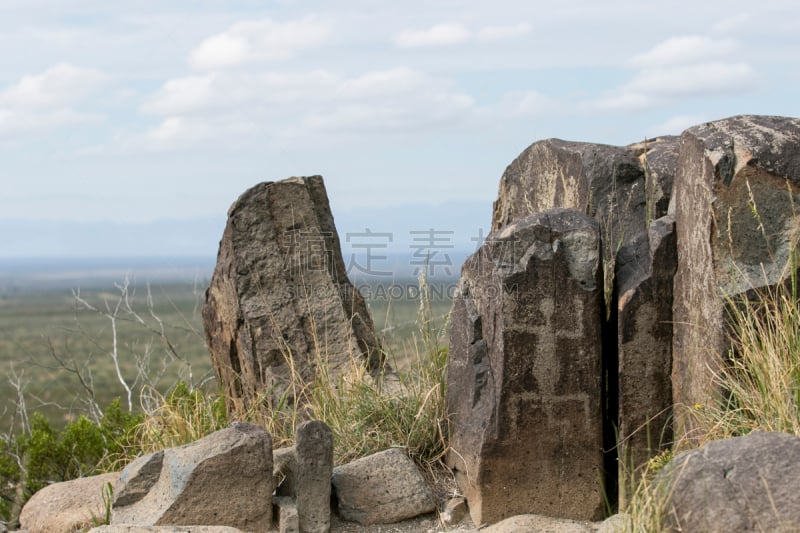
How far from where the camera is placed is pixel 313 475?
16.3 ft

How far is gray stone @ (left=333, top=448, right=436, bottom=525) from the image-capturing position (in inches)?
202

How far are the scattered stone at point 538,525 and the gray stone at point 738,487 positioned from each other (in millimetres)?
1121

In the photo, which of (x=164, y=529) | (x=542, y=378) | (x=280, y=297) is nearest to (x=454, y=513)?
(x=542, y=378)

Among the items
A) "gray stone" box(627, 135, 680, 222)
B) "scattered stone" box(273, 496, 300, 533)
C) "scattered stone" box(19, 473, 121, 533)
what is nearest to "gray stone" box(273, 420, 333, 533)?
"scattered stone" box(273, 496, 300, 533)

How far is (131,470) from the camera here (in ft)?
16.9

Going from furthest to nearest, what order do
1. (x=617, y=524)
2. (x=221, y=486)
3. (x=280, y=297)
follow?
1. (x=280, y=297)
2. (x=221, y=486)
3. (x=617, y=524)

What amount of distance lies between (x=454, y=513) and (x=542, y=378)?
0.91 meters

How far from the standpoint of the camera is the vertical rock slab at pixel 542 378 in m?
4.88

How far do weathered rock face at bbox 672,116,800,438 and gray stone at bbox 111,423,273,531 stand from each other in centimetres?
219

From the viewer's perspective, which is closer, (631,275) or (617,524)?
(617,524)

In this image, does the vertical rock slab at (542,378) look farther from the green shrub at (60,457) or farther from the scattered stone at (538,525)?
the green shrub at (60,457)

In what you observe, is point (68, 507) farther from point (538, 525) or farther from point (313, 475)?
point (538, 525)

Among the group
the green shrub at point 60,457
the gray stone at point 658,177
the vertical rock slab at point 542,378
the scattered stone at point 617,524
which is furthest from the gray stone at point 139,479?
the gray stone at point 658,177

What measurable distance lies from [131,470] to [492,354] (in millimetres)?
2067
